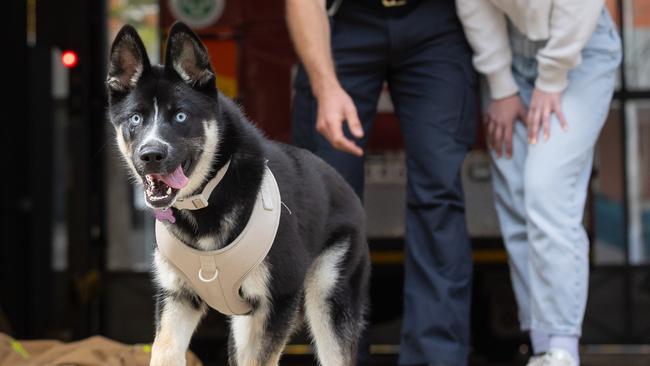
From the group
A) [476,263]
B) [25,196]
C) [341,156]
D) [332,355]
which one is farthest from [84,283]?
[332,355]

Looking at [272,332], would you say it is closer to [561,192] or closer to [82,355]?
[82,355]

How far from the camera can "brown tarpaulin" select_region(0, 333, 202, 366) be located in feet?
10.3

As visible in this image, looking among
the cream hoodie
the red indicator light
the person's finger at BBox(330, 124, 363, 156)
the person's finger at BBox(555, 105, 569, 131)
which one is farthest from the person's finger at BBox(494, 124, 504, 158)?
the red indicator light

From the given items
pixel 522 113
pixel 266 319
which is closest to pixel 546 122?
pixel 522 113

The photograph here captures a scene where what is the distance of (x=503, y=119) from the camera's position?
3305mm

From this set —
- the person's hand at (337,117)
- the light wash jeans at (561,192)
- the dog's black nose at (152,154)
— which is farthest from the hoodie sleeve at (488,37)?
the dog's black nose at (152,154)

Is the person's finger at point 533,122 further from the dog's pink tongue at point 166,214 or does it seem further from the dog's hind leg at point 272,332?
the dog's pink tongue at point 166,214

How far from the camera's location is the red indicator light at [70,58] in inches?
200

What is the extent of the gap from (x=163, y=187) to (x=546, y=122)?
1.49m

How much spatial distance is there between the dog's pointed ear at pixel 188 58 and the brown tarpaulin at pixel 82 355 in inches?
49.6

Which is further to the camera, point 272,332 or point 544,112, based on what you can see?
point 544,112

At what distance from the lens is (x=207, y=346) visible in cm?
499

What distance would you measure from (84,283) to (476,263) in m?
2.02

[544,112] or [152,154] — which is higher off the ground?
A: [152,154]
